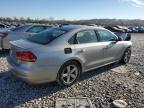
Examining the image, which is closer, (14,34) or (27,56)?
(27,56)

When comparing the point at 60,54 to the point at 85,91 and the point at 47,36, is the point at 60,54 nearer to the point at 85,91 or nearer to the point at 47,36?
the point at 47,36

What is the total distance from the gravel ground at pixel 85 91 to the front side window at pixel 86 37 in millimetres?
1139

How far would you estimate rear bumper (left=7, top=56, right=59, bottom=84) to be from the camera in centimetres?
446

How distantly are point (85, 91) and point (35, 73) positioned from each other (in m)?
1.35

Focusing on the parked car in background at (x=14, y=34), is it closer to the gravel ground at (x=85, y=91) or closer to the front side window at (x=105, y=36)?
the gravel ground at (x=85, y=91)

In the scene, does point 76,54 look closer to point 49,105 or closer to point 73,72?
point 73,72

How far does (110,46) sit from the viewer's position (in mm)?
6387

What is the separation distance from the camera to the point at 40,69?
4.48 meters

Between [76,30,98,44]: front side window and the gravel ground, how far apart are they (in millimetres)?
1139

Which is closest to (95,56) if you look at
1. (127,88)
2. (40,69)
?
(127,88)

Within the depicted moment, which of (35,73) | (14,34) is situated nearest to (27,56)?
(35,73)

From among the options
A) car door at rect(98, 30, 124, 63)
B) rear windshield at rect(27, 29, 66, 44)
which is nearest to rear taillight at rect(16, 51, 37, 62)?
rear windshield at rect(27, 29, 66, 44)

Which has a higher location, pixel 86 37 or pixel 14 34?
A: pixel 86 37

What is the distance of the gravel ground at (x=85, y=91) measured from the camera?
4345 mm
